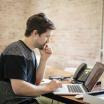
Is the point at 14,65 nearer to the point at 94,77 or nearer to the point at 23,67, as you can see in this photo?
the point at 23,67

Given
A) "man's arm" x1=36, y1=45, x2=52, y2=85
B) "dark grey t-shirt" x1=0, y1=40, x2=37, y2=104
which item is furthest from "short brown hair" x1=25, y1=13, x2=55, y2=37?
"man's arm" x1=36, y1=45, x2=52, y2=85

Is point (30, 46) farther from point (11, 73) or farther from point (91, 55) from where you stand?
point (91, 55)

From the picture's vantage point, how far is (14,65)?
2.10 metres

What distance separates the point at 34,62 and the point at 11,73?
1.20 ft

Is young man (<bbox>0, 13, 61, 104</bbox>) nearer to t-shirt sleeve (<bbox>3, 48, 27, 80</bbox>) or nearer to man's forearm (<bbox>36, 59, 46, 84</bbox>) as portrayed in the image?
t-shirt sleeve (<bbox>3, 48, 27, 80</bbox>)

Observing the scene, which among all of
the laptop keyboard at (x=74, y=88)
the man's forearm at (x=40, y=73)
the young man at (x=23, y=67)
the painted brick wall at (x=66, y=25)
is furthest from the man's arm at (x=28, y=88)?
the painted brick wall at (x=66, y=25)

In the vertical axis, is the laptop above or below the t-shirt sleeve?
below

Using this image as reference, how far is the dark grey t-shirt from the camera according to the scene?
2104mm

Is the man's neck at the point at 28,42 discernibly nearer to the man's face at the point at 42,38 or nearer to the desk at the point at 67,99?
the man's face at the point at 42,38

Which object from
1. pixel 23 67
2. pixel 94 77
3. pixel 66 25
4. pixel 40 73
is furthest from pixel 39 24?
pixel 66 25

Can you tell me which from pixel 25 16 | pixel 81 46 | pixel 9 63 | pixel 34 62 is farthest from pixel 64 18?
pixel 9 63

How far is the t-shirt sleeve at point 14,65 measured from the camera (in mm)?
2098

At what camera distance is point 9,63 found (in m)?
2.12

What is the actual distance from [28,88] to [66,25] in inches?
110
